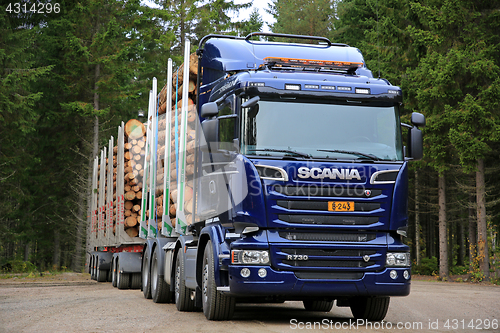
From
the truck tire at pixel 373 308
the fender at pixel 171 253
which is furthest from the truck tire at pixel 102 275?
the truck tire at pixel 373 308

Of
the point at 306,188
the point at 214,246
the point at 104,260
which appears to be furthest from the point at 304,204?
the point at 104,260

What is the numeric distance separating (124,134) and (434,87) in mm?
11155

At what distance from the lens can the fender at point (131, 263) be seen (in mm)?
17000

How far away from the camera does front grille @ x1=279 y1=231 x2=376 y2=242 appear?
7.86m

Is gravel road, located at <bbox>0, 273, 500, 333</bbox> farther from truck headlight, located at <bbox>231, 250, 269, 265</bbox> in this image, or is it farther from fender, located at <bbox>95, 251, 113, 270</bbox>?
fender, located at <bbox>95, 251, 113, 270</bbox>

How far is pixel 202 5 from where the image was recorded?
41656 millimetres

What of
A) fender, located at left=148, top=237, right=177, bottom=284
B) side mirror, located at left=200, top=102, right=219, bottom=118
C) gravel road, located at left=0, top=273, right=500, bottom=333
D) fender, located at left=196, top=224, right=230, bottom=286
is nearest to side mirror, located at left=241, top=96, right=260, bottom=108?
side mirror, located at left=200, top=102, right=219, bottom=118

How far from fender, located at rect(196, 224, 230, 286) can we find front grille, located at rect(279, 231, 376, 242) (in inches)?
34.1

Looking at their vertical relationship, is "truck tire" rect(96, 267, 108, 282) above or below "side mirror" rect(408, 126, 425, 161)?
below

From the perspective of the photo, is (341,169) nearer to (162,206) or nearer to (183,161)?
(183,161)

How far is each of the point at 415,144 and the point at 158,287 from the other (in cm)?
616

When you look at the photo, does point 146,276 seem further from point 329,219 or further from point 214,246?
point 329,219

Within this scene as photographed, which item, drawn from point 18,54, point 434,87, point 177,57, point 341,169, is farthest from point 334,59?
point 177,57

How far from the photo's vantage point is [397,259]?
813 centimetres
